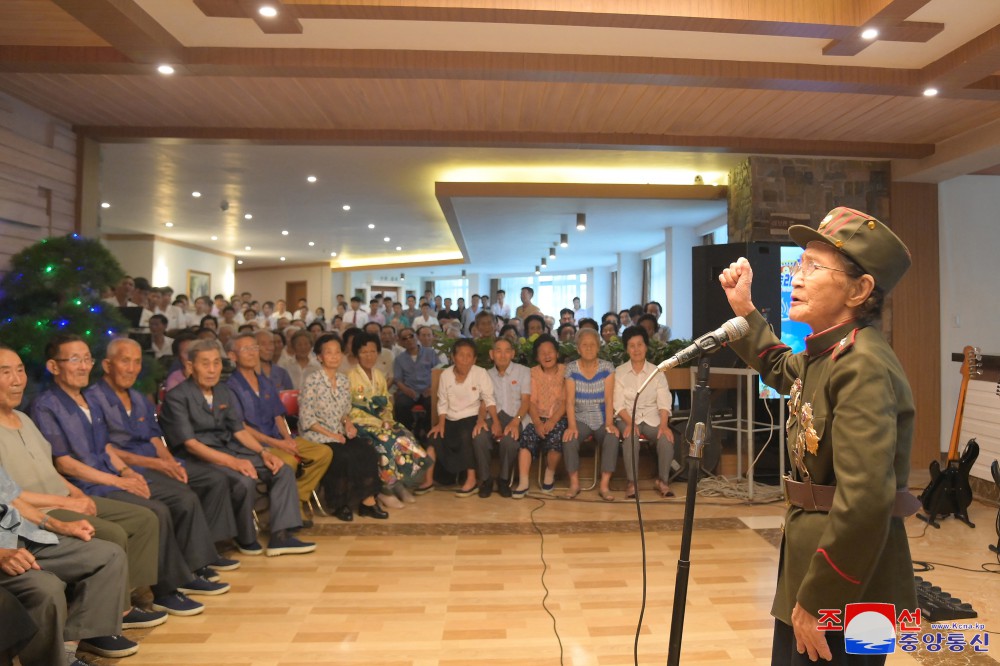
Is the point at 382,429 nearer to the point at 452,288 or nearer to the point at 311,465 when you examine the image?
the point at 311,465

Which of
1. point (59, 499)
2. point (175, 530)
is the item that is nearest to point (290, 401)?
point (175, 530)

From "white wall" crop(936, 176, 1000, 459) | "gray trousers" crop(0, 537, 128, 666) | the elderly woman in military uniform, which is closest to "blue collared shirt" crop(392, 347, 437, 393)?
"gray trousers" crop(0, 537, 128, 666)

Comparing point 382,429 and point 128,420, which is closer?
point 128,420

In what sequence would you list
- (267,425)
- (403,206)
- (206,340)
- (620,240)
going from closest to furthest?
(206,340) < (267,425) < (403,206) < (620,240)

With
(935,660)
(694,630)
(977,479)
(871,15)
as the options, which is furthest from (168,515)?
(977,479)

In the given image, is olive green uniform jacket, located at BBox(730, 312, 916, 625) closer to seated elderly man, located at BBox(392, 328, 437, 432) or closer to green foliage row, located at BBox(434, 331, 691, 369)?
green foliage row, located at BBox(434, 331, 691, 369)

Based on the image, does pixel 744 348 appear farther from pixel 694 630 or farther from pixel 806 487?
pixel 694 630

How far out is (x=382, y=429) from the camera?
4.84m

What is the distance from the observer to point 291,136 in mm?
5617

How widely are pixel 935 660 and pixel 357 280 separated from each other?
18596mm

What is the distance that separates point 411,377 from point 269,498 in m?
2.73

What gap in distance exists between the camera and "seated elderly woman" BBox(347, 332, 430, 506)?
4.74 meters

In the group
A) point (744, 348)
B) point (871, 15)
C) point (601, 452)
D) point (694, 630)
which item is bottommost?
point (694, 630)

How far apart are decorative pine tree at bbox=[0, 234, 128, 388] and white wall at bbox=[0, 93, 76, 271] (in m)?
0.82
